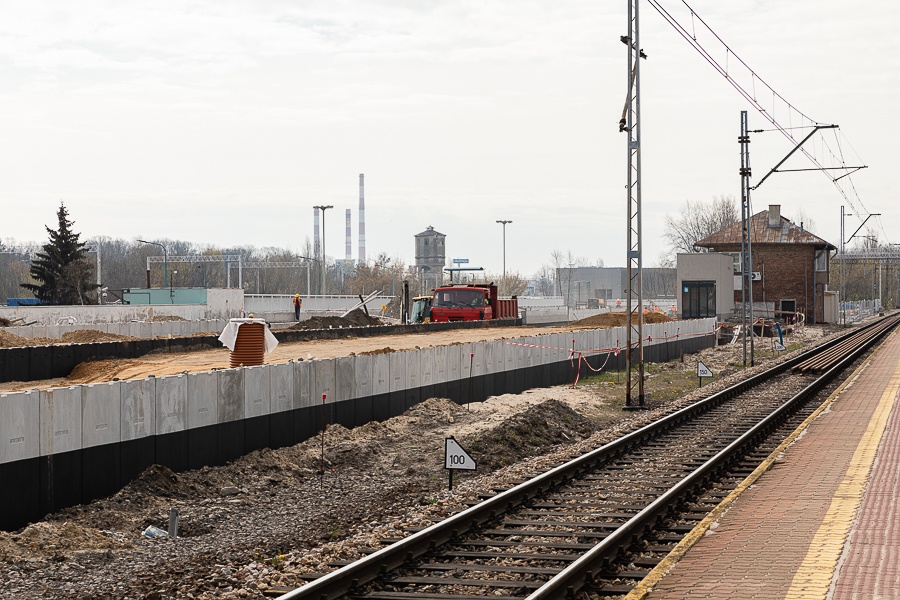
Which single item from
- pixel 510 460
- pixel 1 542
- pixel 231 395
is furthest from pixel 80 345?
pixel 1 542

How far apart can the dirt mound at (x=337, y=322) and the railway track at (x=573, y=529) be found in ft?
107

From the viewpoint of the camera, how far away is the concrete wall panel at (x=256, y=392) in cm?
1723

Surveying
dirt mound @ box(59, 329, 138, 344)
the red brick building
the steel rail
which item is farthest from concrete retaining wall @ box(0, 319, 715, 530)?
the red brick building

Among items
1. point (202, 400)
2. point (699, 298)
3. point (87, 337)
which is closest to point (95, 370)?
point (202, 400)

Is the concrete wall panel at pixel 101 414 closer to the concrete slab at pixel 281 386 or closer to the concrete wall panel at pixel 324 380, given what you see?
the concrete slab at pixel 281 386

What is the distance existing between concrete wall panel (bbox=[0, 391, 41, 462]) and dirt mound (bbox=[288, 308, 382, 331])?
35.7 meters

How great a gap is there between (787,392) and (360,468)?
1698 cm

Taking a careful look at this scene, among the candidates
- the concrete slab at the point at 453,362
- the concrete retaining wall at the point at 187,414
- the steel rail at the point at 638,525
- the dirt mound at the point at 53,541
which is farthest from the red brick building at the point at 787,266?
the dirt mound at the point at 53,541

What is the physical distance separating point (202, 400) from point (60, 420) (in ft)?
10.1

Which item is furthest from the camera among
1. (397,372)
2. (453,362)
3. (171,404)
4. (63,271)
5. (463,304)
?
(63,271)

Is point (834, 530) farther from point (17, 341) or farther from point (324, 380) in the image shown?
point (17, 341)

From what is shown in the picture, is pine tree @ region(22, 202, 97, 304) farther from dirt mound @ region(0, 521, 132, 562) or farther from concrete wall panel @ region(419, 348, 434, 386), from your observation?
dirt mound @ region(0, 521, 132, 562)

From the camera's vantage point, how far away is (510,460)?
18.5m

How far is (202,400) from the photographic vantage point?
1605 cm
